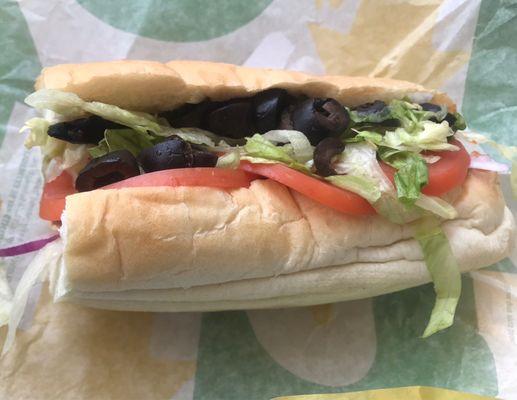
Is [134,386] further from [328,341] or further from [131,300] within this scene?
[328,341]

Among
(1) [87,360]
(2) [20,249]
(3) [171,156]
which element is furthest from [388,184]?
(2) [20,249]

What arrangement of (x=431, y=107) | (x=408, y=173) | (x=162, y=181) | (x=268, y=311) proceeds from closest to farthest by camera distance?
(x=162, y=181) < (x=408, y=173) < (x=431, y=107) < (x=268, y=311)

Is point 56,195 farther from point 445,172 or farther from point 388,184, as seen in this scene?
point 445,172

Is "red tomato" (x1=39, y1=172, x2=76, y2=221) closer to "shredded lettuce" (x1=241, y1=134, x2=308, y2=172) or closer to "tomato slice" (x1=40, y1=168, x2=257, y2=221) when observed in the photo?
"tomato slice" (x1=40, y1=168, x2=257, y2=221)

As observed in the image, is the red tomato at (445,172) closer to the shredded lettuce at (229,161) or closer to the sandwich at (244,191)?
the sandwich at (244,191)

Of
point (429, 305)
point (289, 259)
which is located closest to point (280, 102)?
point (289, 259)

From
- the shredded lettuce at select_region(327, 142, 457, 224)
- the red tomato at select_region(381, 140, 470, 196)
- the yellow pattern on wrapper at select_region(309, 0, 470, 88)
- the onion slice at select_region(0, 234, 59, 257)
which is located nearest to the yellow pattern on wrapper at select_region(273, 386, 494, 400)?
the shredded lettuce at select_region(327, 142, 457, 224)

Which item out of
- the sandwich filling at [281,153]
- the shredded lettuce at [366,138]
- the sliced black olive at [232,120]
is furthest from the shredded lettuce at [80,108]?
the shredded lettuce at [366,138]
